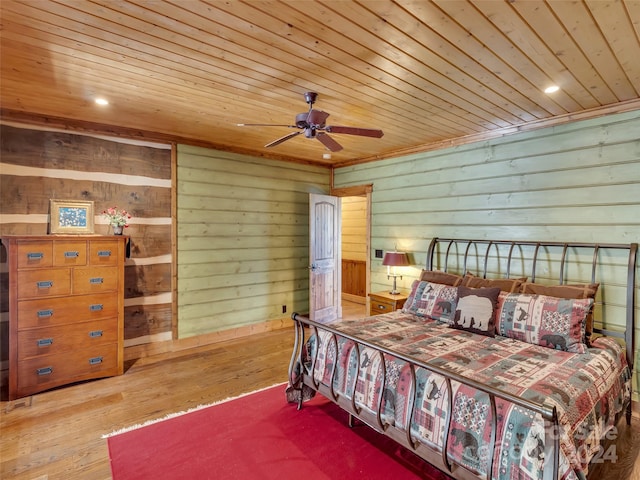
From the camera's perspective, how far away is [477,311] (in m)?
2.99

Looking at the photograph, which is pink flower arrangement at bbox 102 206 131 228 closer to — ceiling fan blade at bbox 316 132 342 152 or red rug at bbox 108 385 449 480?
red rug at bbox 108 385 449 480

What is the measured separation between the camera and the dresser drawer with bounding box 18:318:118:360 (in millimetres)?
3096

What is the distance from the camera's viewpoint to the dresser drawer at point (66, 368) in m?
3.11

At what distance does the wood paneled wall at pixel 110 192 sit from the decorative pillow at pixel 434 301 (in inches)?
118

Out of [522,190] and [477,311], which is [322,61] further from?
[522,190]

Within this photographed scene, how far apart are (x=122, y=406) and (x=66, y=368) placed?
817 mm

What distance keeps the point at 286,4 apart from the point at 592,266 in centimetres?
331

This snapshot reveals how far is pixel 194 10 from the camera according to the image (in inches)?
68.9

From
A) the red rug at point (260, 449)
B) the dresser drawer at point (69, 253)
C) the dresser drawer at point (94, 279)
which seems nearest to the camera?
the red rug at point (260, 449)

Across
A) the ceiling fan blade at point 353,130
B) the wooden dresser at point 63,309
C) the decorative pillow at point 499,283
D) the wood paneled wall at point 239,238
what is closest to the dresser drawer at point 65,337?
the wooden dresser at point 63,309

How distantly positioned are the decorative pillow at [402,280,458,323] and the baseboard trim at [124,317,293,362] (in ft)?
7.66

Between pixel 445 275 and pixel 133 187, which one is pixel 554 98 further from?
pixel 133 187

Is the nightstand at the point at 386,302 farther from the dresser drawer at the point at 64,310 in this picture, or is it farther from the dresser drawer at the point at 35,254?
the dresser drawer at the point at 35,254

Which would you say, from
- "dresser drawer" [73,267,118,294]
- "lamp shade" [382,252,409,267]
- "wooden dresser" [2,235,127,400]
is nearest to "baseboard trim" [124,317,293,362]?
"wooden dresser" [2,235,127,400]
